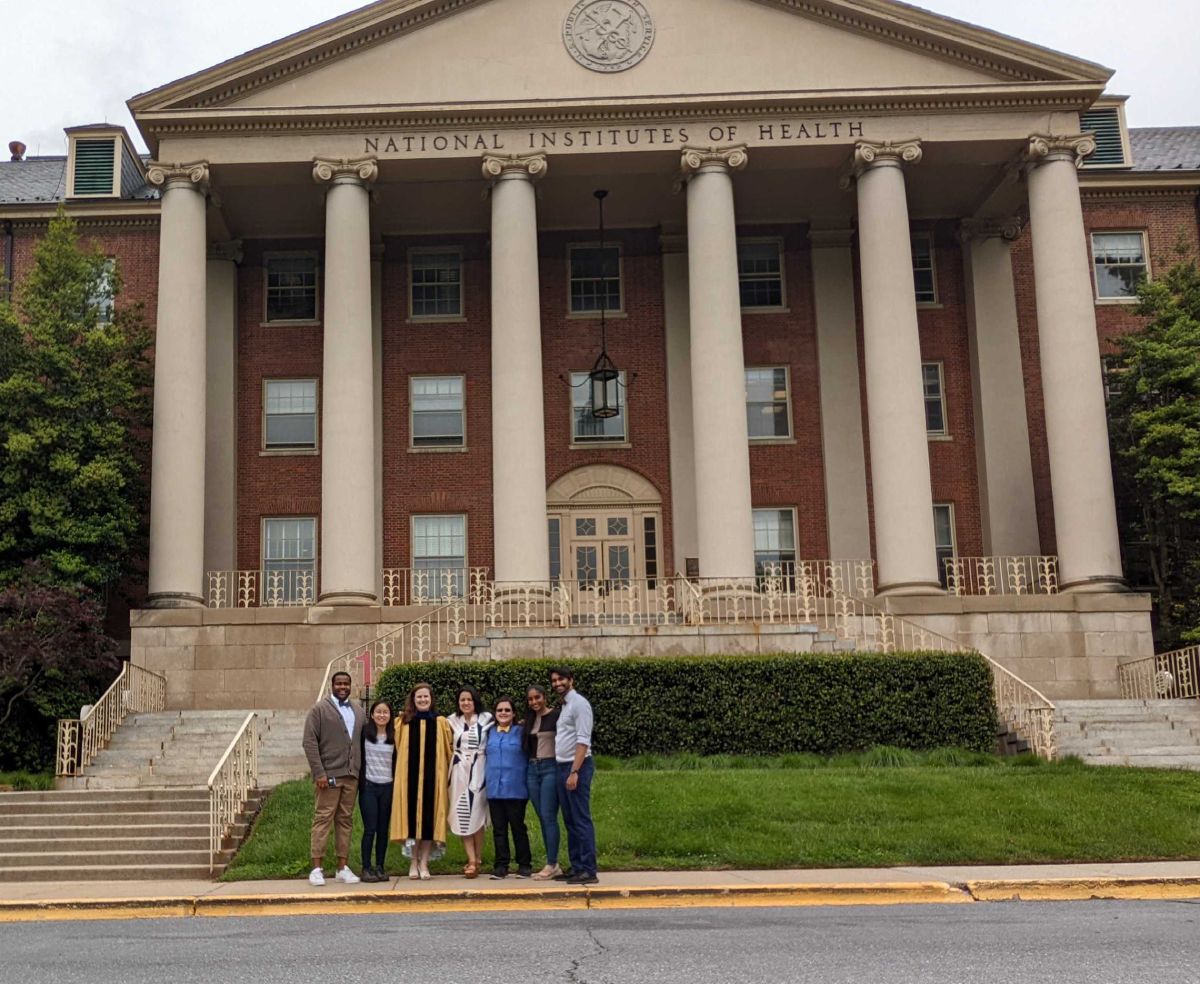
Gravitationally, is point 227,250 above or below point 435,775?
above

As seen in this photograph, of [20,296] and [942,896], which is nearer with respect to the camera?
[942,896]

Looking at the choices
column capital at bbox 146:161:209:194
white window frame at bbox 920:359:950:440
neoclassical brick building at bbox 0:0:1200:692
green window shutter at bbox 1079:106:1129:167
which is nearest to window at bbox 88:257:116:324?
neoclassical brick building at bbox 0:0:1200:692

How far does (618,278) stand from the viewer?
3822 centimetres

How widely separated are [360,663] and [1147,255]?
940 inches

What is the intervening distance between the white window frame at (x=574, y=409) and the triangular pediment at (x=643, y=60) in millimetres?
7346

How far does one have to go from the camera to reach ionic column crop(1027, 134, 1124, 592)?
104ft

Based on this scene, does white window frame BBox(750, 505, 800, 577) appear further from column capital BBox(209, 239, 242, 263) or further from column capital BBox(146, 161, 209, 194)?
column capital BBox(146, 161, 209, 194)

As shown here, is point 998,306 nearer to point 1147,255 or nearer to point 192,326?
point 1147,255

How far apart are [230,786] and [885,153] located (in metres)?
21.1

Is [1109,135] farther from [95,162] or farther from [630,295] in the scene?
[95,162]

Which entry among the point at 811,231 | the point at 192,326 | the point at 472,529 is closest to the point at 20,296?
the point at 192,326

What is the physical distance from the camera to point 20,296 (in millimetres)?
33625

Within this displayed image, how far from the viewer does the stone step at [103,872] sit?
55.9ft

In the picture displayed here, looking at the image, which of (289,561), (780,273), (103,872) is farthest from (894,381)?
(103,872)
